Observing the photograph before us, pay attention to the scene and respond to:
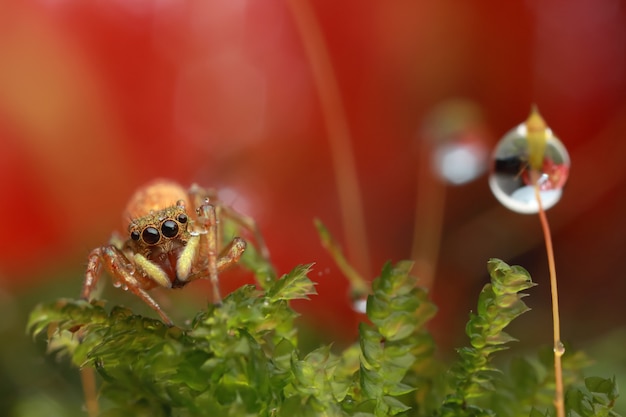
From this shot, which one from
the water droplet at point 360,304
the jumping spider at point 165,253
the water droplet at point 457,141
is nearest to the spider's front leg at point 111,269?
the jumping spider at point 165,253

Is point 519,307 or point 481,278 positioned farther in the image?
point 481,278

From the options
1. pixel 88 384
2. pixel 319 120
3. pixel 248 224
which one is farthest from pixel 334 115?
pixel 88 384

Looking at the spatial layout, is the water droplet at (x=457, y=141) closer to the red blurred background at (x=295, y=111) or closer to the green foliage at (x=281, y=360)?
the red blurred background at (x=295, y=111)

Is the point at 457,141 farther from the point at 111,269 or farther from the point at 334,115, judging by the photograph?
the point at 111,269

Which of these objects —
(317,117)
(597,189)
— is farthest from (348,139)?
(597,189)

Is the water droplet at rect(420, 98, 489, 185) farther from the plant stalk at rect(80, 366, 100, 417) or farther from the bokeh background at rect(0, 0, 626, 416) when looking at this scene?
the plant stalk at rect(80, 366, 100, 417)

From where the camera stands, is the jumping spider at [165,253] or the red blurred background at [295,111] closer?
the jumping spider at [165,253]

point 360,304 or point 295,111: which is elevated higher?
point 295,111

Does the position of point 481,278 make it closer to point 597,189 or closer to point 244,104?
point 597,189
